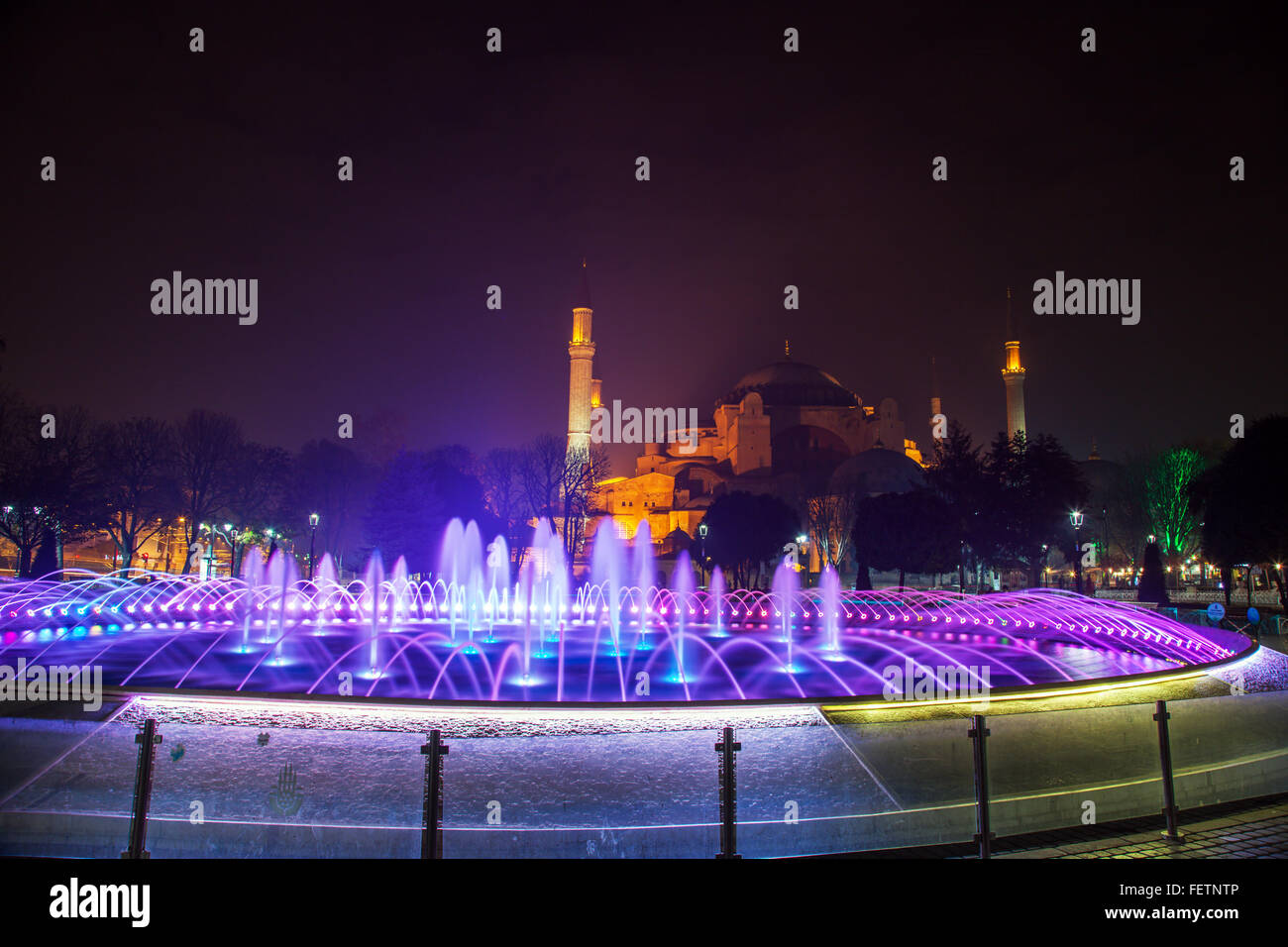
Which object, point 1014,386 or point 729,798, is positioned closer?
point 729,798

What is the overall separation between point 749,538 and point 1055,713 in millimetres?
43587

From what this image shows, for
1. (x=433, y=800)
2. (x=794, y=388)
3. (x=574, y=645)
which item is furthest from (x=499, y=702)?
(x=794, y=388)

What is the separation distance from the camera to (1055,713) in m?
5.26

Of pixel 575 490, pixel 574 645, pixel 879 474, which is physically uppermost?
pixel 879 474

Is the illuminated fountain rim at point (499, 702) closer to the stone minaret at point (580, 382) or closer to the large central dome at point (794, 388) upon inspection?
the stone minaret at point (580, 382)

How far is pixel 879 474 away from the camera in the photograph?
205 feet

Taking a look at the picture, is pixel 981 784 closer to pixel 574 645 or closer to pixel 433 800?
pixel 433 800

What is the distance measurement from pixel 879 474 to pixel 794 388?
3338cm

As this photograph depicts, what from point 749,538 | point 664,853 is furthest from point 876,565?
point 664,853

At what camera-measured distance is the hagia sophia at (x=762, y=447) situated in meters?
62.6

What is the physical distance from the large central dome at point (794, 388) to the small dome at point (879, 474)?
87.3 feet

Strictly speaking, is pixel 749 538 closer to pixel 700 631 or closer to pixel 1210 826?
pixel 700 631

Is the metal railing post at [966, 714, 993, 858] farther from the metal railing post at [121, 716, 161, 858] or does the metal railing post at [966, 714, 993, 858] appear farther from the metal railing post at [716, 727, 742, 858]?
the metal railing post at [121, 716, 161, 858]

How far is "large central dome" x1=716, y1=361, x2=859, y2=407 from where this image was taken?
93125mm
